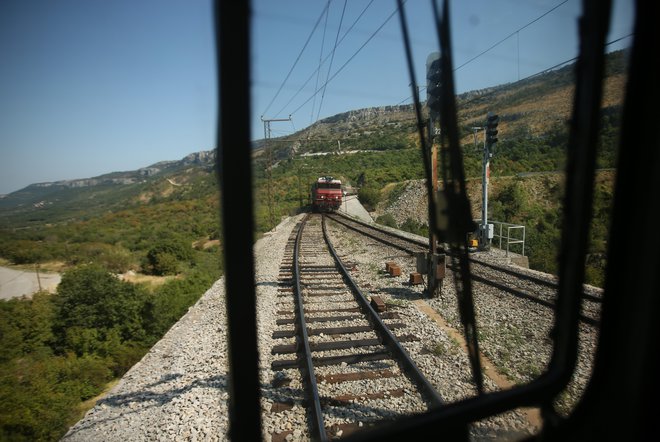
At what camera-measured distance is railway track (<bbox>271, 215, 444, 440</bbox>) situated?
4027mm

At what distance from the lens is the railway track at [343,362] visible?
13.2 ft

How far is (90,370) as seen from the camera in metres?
7.02

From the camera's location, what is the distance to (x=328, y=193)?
3234cm

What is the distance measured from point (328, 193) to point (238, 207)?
31536mm

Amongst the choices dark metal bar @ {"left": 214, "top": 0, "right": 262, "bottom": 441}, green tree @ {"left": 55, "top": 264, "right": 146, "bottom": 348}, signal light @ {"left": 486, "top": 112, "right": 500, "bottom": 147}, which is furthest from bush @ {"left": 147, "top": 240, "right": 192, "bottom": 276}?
dark metal bar @ {"left": 214, "top": 0, "right": 262, "bottom": 441}

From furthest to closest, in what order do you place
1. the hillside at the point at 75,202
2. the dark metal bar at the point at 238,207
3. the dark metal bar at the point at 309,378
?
the hillside at the point at 75,202 → the dark metal bar at the point at 309,378 → the dark metal bar at the point at 238,207

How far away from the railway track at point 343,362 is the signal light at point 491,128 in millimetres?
7193

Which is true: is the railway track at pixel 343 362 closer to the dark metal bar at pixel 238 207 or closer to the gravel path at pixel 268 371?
the gravel path at pixel 268 371

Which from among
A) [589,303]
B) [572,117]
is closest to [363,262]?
[589,303]

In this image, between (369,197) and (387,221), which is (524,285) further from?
(369,197)

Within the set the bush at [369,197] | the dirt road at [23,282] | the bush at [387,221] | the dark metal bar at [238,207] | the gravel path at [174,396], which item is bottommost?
the dirt road at [23,282]

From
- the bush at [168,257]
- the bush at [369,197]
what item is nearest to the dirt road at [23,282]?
the bush at [168,257]

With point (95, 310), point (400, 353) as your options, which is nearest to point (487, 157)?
point (400, 353)

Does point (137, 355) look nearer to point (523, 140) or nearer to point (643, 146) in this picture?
point (643, 146)
